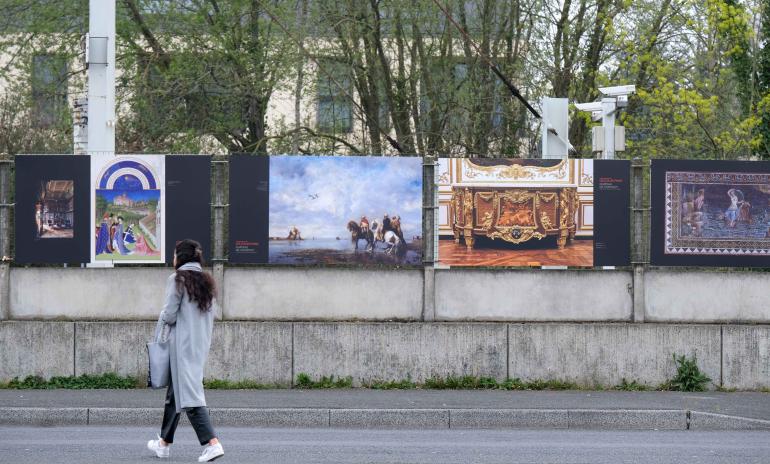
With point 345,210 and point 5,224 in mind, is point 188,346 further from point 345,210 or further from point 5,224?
point 5,224

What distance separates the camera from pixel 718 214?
14562 millimetres

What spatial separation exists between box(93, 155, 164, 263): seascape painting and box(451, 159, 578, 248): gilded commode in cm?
353

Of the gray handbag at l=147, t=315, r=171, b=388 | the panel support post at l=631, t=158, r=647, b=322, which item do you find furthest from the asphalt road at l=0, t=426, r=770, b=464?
the panel support post at l=631, t=158, r=647, b=322

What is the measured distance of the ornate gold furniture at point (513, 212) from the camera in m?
14.3

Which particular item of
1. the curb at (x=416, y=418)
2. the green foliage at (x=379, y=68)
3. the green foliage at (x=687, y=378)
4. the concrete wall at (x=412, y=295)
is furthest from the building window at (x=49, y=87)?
the green foliage at (x=687, y=378)

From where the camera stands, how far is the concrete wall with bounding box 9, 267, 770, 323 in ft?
46.6

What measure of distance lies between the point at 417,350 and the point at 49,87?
43.8 feet

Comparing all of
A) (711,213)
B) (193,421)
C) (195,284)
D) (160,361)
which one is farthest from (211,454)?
(711,213)

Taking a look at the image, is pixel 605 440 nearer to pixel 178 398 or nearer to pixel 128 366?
pixel 178 398

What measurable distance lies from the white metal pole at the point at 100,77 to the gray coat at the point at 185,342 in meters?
6.35

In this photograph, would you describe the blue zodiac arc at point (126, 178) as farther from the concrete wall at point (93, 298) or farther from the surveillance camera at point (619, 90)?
the surveillance camera at point (619, 90)

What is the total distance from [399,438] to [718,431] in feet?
10.6

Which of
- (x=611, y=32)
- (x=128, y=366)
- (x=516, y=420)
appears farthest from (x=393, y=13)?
(x=516, y=420)

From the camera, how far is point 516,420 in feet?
38.9
